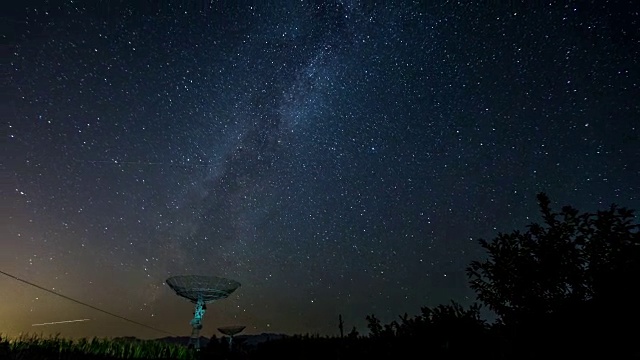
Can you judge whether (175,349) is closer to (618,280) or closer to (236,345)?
(236,345)

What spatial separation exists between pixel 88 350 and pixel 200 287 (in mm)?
16551

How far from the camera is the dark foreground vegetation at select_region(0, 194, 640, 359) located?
245 cm

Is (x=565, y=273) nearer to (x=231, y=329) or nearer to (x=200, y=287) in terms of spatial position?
(x=200, y=287)

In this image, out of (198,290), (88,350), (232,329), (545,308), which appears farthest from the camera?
(232,329)

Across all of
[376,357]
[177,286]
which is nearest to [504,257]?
[376,357]

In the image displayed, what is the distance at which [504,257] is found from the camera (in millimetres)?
3881

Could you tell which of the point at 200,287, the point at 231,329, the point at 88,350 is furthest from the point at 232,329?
the point at 88,350

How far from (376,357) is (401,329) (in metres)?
0.40

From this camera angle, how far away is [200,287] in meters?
23.7

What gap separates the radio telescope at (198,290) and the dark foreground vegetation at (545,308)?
2051 centimetres

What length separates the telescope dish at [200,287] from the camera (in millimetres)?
23359

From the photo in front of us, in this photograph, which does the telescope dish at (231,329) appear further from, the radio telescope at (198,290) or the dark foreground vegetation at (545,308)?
the dark foreground vegetation at (545,308)

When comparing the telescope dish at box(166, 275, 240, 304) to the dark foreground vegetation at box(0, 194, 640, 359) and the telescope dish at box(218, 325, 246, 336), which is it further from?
the dark foreground vegetation at box(0, 194, 640, 359)

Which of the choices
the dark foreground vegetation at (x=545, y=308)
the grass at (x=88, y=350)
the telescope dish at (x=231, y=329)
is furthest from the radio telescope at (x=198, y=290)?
the dark foreground vegetation at (x=545, y=308)
